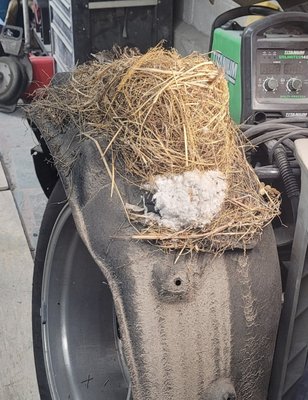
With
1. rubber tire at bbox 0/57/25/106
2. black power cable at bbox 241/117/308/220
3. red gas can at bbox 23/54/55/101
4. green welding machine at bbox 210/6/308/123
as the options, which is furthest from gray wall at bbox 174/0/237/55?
black power cable at bbox 241/117/308/220

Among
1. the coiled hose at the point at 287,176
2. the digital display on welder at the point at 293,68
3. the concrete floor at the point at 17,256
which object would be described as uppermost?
the digital display on welder at the point at 293,68

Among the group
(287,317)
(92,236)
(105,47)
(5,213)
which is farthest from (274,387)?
(105,47)

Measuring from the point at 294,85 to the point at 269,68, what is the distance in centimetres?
9

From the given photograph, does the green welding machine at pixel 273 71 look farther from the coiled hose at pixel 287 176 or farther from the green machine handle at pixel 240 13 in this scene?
the green machine handle at pixel 240 13

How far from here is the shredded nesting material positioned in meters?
1.18

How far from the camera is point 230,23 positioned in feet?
7.00

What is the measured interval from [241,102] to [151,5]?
2786 millimetres

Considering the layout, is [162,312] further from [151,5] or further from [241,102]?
[151,5]

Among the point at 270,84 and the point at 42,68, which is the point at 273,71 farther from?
the point at 42,68

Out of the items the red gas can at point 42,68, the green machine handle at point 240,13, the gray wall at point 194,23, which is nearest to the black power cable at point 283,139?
the green machine handle at point 240,13

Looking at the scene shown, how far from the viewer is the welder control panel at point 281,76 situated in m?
1.77

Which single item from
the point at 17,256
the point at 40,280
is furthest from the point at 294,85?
the point at 17,256

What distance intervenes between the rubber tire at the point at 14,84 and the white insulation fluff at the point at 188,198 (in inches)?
155

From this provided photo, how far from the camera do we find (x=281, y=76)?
1772 mm
